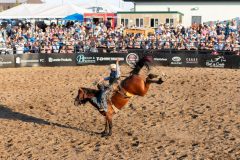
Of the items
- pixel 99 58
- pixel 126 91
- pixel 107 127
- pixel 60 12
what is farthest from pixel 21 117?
pixel 60 12

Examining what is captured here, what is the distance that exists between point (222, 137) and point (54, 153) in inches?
→ 167

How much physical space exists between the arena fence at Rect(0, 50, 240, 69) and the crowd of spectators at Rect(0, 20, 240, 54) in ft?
2.70

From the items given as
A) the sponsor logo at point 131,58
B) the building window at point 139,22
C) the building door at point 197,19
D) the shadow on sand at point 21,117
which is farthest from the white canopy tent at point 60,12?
the shadow on sand at point 21,117

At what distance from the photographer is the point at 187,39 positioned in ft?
84.9

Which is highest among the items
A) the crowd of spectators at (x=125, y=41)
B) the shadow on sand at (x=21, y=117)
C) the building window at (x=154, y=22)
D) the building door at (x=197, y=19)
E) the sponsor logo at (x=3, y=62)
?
the building door at (x=197, y=19)

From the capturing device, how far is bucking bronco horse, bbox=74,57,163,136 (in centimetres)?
1073

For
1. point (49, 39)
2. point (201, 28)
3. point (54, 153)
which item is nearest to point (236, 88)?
point (54, 153)

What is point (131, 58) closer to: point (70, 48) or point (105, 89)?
point (70, 48)

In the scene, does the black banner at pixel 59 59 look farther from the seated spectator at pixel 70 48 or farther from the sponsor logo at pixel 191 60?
the sponsor logo at pixel 191 60

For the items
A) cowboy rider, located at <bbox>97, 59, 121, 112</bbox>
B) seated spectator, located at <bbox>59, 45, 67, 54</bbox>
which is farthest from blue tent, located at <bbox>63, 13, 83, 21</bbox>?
cowboy rider, located at <bbox>97, 59, 121, 112</bbox>

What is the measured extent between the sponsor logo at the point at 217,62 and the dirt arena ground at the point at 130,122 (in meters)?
3.50

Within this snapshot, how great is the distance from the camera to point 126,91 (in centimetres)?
1105

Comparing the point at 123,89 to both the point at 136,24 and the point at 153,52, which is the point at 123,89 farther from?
the point at 136,24

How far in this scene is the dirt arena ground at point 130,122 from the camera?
408 inches
